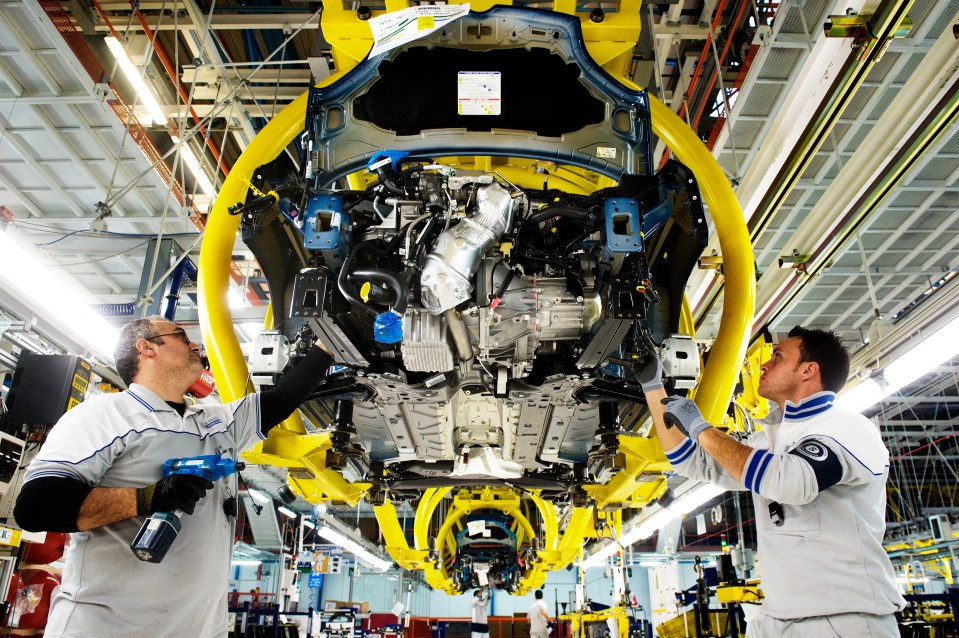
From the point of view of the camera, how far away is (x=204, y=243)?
2.72 metres

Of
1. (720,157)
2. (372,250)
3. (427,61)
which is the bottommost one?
(372,250)

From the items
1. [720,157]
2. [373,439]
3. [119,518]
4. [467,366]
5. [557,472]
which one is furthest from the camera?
[720,157]

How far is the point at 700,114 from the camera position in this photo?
228 inches

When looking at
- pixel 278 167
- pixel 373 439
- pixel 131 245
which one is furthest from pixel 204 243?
pixel 131 245

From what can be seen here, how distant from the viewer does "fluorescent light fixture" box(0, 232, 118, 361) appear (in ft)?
11.3

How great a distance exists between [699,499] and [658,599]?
3.43 metres

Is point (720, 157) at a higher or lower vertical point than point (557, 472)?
higher

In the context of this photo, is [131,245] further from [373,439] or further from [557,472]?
[557,472]

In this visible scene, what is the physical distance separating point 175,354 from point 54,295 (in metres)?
2.23

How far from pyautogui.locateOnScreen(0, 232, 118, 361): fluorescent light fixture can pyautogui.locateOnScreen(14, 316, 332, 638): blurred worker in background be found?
185cm

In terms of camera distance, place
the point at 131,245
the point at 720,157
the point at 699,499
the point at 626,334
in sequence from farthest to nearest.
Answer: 1. the point at 699,499
2. the point at 131,245
3. the point at 720,157
4. the point at 626,334

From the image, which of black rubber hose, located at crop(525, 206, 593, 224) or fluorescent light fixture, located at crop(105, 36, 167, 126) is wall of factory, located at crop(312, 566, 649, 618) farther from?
black rubber hose, located at crop(525, 206, 593, 224)

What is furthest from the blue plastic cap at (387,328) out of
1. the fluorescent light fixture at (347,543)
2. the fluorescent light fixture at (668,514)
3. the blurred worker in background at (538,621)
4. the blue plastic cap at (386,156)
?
the blurred worker in background at (538,621)

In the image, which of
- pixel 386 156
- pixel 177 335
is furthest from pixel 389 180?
pixel 177 335
